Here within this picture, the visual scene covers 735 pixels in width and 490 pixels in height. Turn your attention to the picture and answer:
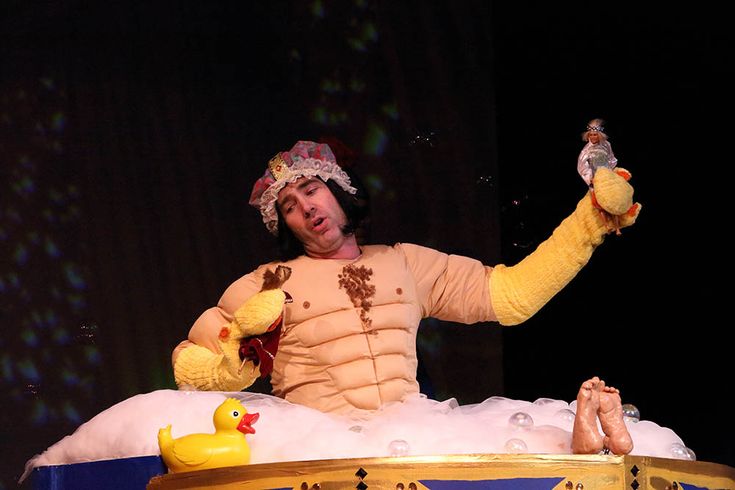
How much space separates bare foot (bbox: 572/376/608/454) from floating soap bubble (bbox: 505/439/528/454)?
3.3 inches

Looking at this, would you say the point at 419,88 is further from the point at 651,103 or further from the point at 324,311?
the point at 324,311

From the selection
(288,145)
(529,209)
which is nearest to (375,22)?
(288,145)

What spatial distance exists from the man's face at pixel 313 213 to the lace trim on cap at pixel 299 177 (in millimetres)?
14

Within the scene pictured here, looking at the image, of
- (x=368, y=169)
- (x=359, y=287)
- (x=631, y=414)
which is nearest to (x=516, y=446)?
(x=631, y=414)

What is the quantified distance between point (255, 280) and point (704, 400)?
117 cm

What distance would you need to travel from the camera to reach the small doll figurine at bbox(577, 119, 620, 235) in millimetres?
2471

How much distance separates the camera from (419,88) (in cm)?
356

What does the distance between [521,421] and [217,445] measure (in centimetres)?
56

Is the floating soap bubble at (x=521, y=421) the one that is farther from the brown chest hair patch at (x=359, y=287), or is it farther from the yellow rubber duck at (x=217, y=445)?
the brown chest hair patch at (x=359, y=287)

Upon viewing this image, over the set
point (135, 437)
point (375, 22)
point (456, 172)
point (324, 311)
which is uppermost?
point (375, 22)

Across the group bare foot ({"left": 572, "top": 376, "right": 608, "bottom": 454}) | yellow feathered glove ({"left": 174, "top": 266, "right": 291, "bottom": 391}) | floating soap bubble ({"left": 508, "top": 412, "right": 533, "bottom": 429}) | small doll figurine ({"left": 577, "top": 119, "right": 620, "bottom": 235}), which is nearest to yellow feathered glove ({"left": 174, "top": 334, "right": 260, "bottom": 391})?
yellow feathered glove ({"left": 174, "top": 266, "right": 291, "bottom": 391})

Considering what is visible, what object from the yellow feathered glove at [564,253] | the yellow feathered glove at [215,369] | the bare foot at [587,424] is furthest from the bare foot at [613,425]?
the yellow feathered glove at [215,369]

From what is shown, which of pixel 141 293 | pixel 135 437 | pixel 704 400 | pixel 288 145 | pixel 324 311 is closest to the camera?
pixel 135 437

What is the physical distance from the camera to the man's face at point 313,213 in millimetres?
2643
